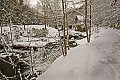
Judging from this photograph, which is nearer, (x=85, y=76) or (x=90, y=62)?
(x=85, y=76)

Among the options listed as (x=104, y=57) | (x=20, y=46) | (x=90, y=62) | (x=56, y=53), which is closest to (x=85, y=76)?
(x=90, y=62)

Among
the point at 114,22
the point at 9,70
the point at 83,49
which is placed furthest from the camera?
the point at 9,70

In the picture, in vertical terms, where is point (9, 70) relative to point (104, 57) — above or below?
below

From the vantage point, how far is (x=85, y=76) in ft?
19.9

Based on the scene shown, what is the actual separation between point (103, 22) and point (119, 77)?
328 inches

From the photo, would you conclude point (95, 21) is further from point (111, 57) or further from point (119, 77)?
point (119, 77)

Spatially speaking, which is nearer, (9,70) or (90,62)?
(90,62)

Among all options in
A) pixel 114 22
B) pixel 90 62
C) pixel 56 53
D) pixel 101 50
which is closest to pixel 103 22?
pixel 114 22

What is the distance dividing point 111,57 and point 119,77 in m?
1.54

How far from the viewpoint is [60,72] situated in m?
6.62

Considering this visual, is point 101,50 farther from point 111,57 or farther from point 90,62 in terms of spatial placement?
point 90,62

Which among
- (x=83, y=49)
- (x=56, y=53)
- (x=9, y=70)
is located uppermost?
(x=83, y=49)

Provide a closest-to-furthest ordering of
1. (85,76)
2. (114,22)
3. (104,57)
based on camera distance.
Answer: (85,76)
(104,57)
(114,22)

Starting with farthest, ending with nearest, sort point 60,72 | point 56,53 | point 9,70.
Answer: point 9,70 < point 56,53 < point 60,72
